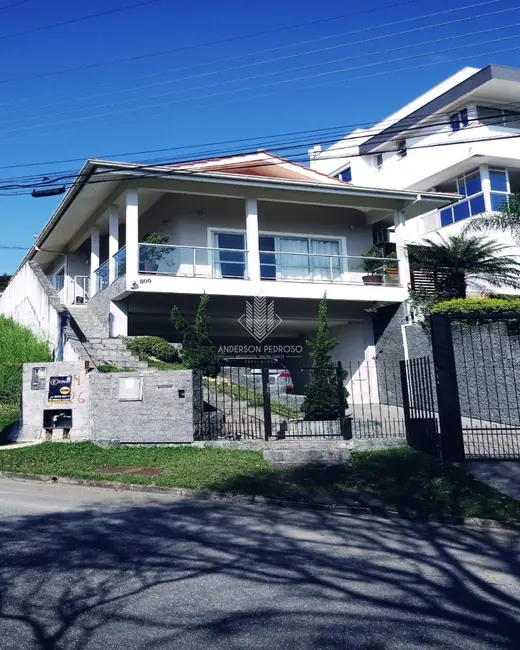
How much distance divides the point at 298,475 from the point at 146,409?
3.68 metres

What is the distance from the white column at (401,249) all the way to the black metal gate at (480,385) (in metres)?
5.11

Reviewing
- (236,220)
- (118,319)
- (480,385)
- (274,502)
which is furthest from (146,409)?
(236,220)

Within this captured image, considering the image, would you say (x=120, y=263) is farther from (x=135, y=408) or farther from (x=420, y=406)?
(x=420, y=406)

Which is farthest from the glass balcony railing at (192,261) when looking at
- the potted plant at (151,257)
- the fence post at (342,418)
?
the fence post at (342,418)

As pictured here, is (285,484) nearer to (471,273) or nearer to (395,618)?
(395,618)

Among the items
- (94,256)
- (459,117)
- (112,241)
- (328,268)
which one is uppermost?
(459,117)

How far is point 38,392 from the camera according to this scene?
12625mm

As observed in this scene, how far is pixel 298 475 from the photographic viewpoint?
383 inches

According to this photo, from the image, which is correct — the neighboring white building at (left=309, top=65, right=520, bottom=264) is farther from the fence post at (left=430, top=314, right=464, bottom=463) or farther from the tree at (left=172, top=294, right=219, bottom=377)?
the fence post at (left=430, top=314, right=464, bottom=463)

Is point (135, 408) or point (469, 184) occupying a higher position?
point (469, 184)

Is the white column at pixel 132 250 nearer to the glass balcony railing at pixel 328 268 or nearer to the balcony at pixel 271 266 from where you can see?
the balcony at pixel 271 266

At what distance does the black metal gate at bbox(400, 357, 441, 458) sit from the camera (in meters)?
10.6

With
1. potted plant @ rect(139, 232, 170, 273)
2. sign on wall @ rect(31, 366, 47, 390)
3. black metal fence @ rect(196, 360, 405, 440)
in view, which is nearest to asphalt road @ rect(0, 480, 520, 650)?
black metal fence @ rect(196, 360, 405, 440)

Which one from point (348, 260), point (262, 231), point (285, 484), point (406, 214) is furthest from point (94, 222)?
point (285, 484)
